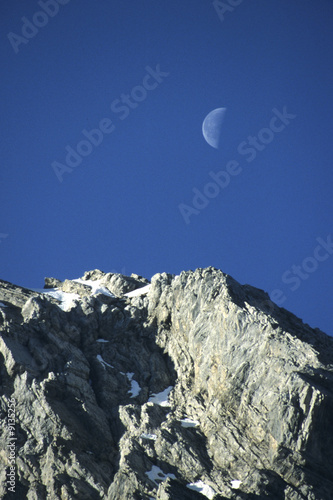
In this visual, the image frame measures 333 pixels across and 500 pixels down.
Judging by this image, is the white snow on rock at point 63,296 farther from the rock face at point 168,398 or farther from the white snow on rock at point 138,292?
the white snow on rock at point 138,292

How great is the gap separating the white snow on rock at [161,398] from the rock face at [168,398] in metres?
0.14

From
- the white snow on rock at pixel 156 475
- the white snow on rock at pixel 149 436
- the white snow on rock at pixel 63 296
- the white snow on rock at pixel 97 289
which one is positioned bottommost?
the white snow on rock at pixel 156 475

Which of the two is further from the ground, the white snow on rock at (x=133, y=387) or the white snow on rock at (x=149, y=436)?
the white snow on rock at (x=133, y=387)

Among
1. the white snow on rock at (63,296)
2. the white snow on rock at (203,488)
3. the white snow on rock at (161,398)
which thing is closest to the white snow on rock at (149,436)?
the white snow on rock at (203,488)

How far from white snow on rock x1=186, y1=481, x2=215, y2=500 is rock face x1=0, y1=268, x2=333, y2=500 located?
16cm

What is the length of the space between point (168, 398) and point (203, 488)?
17826 millimetres

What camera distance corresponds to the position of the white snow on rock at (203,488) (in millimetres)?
55191

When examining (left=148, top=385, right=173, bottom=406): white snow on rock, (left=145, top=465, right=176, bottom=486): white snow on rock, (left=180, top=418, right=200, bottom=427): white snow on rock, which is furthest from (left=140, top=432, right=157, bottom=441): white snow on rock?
(left=148, top=385, right=173, bottom=406): white snow on rock

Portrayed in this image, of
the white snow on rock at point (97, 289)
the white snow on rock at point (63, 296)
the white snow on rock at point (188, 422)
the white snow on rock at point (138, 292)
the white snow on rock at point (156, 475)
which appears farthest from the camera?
the white snow on rock at point (97, 289)

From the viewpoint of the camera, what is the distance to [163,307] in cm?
8462

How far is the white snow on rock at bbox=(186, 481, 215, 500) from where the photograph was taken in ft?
181

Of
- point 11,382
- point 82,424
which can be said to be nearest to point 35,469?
point 82,424

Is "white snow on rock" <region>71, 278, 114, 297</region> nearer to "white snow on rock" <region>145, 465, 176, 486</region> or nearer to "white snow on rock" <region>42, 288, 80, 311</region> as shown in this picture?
"white snow on rock" <region>42, 288, 80, 311</region>

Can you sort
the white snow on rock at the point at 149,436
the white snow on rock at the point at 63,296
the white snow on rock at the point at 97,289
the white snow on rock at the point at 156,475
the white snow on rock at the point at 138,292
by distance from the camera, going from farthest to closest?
the white snow on rock at the point at 97,289 → the white snow on rock at the point at 138,292 → the white snow on rock at the point at 63,296 → the white snow on rock at the point at 149,436 → the white snow on rock at the point at 156,475
